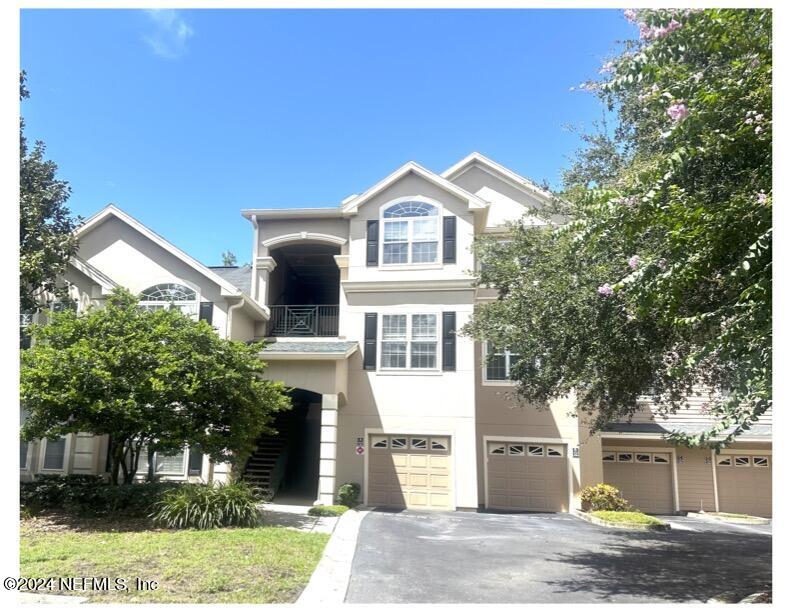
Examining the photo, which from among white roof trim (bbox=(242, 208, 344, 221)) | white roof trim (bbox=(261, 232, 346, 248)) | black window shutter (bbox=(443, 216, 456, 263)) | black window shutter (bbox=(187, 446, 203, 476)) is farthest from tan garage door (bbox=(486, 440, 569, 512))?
white roof trim (bbox=(242, 208, 344, 221))

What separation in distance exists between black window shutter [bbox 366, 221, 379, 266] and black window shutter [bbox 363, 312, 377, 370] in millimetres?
1398

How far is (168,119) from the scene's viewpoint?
9.80 metres

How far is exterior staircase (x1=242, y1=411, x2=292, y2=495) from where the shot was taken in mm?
14562

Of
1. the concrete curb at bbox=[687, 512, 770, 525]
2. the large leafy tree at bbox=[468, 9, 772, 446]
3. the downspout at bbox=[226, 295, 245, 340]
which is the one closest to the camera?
the large leafy tree at bbox=[468, 9, 772, 446]

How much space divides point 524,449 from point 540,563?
7649mm

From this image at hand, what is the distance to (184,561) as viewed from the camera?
676cm

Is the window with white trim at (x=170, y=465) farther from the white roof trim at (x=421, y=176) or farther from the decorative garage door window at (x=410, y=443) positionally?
the white roof trim at (x=421, y=176)

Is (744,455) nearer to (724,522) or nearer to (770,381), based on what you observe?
(724,522)

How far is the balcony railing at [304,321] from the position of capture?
1594 cm

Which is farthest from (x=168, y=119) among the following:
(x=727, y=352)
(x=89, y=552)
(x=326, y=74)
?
(x=727, y=352)

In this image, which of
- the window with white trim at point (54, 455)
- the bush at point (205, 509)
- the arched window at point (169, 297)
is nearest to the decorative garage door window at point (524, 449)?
the bush at point (205, 509)

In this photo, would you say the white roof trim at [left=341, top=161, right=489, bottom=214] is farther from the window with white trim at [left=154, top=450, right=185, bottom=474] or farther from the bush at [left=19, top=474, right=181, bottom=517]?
the bush at [left=19, top=474, right=181, bottom=517]

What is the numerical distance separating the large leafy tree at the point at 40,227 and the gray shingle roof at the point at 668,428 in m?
14.3

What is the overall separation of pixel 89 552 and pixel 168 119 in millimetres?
6520
